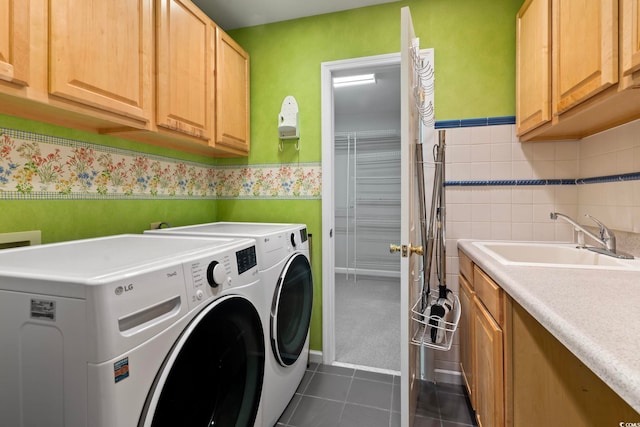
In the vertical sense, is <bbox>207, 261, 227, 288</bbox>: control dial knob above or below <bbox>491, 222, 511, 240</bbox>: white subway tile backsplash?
below

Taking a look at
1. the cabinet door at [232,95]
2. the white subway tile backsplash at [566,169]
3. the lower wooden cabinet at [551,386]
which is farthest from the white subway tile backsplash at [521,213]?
the cabinet door at [232,95]

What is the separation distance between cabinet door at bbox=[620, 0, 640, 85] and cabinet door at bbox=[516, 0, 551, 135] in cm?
46

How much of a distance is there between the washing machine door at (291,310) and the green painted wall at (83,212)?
3.00 ft

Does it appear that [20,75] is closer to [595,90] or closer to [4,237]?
[4,237]

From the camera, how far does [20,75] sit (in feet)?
2.99

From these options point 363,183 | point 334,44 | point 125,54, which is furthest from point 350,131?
point 125,54

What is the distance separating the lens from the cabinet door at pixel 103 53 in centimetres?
102

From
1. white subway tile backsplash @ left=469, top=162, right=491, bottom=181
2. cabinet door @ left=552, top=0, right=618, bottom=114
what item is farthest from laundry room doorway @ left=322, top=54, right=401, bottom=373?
cabinet door @ left=552, top=0, right=618, bottom=114

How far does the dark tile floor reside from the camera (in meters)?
1.57

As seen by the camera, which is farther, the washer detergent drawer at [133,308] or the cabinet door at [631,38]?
the cabinet door at [631,38]

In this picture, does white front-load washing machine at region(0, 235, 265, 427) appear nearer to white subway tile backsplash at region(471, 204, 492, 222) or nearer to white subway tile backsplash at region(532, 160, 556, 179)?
white subway tile backsplash at region(471, 204, 492, 222)

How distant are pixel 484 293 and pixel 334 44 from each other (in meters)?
1.86

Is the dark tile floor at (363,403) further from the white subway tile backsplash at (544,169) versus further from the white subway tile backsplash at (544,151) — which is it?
the white subway tile backsplash at (544,151)

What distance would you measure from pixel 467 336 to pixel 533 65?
1.47m
